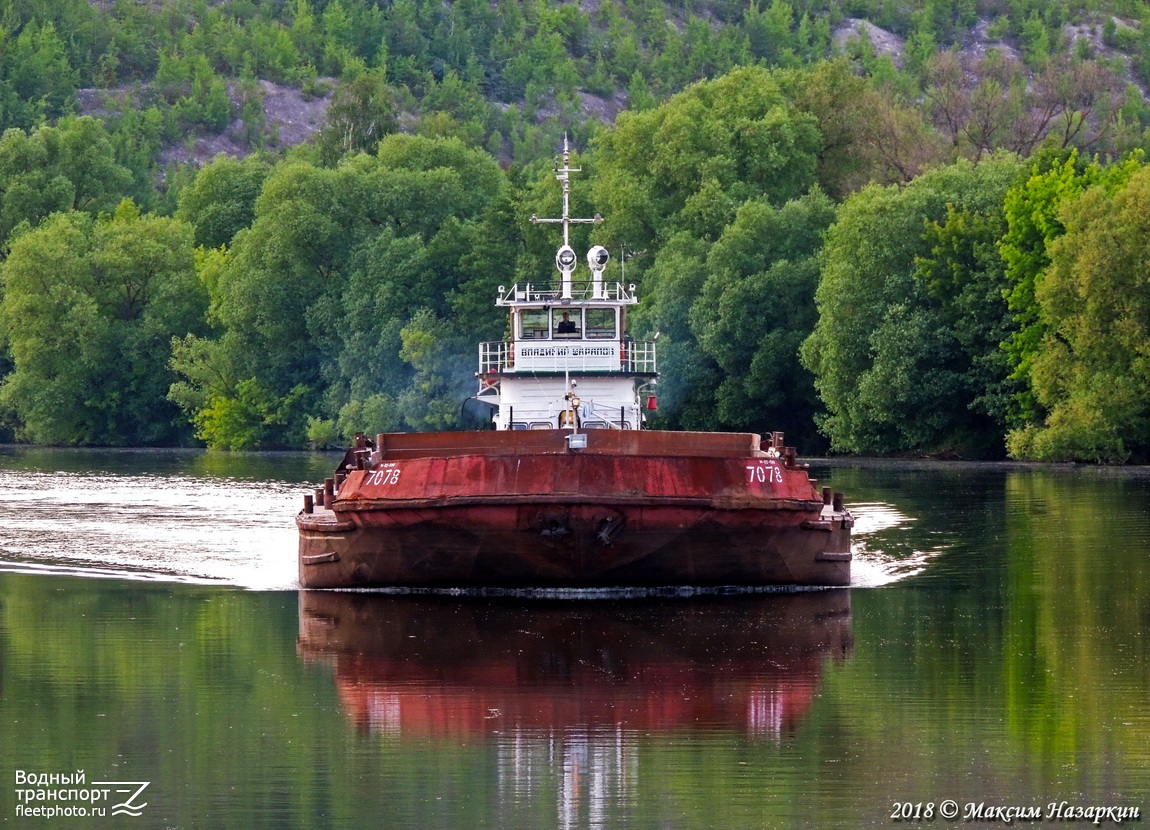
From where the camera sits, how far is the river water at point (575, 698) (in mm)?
18078

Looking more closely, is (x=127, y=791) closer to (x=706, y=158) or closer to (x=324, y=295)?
(x=706, y=158)

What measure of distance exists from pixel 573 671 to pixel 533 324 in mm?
13553

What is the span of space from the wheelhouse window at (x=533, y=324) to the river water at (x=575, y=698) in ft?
17.9

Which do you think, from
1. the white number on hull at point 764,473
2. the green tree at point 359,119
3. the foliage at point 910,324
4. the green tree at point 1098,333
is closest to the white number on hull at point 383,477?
the white number on hull at point 764,473

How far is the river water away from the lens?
18.1 meters

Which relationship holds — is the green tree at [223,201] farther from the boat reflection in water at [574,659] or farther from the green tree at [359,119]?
the boat reflection in water at [574,659]

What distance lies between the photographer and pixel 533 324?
37.0 metres

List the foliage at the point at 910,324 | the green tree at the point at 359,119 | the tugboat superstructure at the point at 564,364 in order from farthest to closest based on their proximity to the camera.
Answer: the green tree at the point at 359,119
the foliage at the point at 910,324
the tugboat superstructure at the point at 564,364

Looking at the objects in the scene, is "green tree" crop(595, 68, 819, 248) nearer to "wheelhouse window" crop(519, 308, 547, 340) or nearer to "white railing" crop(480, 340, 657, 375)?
"wheelhouse window" crop(519, 308, 547, 340)

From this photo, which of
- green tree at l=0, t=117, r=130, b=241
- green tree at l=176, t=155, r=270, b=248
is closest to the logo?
green tree at l=176, t=155, r=270, b=248

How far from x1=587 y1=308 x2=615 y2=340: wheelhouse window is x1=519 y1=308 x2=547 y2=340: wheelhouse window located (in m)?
0.75

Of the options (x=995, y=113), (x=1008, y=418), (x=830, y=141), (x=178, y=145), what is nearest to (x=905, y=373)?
(x=1008, y=418)

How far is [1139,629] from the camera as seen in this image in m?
27.5

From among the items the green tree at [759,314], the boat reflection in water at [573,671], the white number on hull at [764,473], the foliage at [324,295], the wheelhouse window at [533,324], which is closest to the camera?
the boat reflection in water at [573,671]
